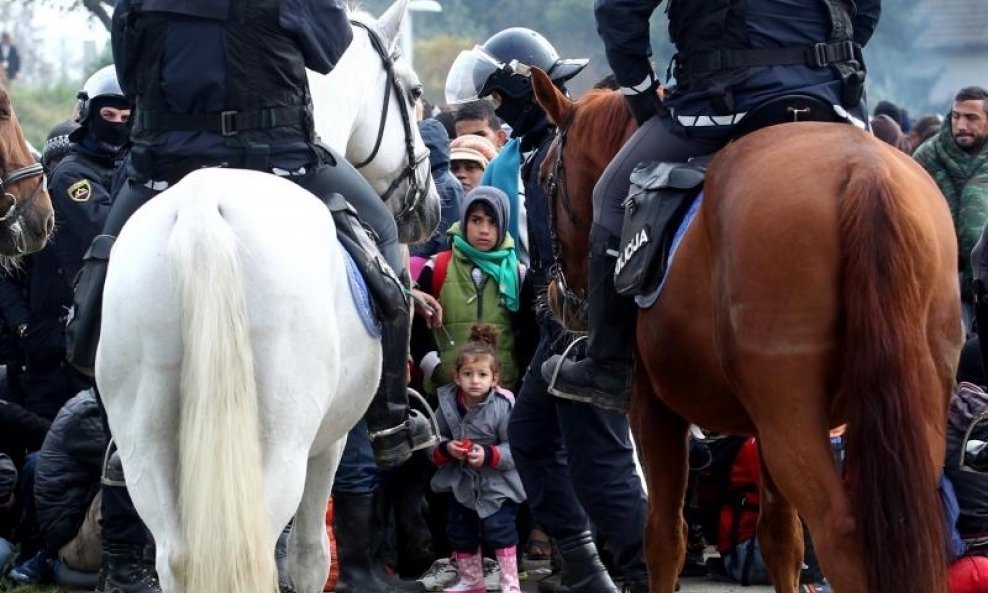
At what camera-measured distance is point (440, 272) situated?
8664 mm

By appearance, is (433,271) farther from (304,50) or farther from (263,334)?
(263,334)

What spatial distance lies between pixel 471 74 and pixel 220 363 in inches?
135

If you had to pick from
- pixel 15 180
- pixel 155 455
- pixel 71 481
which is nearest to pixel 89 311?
→ pixel 155 455

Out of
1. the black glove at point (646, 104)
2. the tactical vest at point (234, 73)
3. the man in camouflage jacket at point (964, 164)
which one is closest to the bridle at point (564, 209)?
the black glove at point (646, 104)

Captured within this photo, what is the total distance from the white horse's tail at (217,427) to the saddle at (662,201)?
1.32 m

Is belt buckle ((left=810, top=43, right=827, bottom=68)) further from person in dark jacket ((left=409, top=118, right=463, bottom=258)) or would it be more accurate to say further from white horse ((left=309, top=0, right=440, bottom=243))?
person in dark jacket ((left=409, top=118, right=463, bottom=258))

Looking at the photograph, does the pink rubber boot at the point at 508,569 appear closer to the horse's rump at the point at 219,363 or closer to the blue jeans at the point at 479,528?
the blue jeans at the point at 479,528

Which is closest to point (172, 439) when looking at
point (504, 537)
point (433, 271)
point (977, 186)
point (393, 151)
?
point (393, 151)

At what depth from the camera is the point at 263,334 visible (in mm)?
4824

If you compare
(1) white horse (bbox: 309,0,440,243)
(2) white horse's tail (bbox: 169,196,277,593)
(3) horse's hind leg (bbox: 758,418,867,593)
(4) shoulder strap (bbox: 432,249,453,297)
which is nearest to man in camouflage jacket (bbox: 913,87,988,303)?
(4) shoulder strap (bbox: 432,249,453,297)

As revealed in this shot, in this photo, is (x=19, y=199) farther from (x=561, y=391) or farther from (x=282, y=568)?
(x=561, y=391)

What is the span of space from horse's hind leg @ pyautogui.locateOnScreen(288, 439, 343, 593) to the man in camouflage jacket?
519 centimetres

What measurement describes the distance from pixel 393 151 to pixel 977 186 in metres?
4.35

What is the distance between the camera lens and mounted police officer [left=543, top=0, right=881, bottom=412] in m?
5.41
